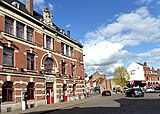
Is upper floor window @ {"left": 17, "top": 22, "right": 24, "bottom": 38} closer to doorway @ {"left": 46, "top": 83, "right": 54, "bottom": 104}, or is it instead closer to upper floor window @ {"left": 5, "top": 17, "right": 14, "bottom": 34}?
upper floor window @ {"left": 5, "top": 17, "right": 14, "bottom": 34}

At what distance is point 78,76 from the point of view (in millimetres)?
41000

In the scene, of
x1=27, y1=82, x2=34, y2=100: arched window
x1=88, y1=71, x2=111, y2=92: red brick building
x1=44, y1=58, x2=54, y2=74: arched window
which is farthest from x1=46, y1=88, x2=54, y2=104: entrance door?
x1=88, y1=71, x2=111, y2=92: red brick building

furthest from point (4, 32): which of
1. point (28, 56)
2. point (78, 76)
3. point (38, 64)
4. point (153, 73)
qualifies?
point (153, 73)

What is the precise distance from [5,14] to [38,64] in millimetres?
7794

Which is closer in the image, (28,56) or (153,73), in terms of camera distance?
(28,56)

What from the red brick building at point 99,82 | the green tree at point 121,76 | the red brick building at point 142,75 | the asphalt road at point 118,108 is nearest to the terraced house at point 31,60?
the asphalt road at point 118,108

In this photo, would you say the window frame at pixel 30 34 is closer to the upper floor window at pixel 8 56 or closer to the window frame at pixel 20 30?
the window frame at pixel 20 30

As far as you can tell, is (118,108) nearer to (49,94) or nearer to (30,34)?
(49,94)

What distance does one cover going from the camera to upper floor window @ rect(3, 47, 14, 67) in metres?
22.5

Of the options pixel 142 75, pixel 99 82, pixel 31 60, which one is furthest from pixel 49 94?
pixel 142 75

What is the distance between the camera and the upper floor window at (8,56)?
22.5 m

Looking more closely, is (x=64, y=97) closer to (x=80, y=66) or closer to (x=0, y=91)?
(x=80, y=66)

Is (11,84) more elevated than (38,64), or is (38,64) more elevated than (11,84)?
(38,64)

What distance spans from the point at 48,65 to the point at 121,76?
54899mm
